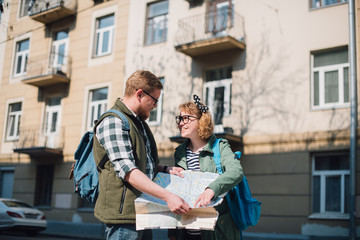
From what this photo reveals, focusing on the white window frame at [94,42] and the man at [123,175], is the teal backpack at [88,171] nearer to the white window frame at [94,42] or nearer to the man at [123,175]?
the man at [123,175]

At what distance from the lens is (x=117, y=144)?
113 inches

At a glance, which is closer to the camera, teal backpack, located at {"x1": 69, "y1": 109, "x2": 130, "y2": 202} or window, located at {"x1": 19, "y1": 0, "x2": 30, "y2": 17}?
teal backpack, located at {"x1": 69, "y1": 109, "x2": 130, "y2": 202}

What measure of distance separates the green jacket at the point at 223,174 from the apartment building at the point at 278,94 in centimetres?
881

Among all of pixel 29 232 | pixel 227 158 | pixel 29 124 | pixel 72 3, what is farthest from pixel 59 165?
pixel 227 158

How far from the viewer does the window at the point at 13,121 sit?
69.6ft

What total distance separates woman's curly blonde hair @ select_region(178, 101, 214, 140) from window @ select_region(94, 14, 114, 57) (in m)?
14.8

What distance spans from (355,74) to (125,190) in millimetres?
10166

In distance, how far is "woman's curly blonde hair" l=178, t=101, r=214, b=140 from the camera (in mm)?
3768

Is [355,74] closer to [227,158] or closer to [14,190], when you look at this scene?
[227,158]

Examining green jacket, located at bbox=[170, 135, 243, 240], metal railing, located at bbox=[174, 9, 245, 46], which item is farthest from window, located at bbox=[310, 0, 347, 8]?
green jacket, located at bbox=[170, 135, 243, 240]

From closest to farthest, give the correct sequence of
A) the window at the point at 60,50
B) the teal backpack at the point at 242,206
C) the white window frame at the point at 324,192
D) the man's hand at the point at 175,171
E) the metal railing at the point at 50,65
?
the man's hand at the point at 175,171 → the teal backpack at the point at 242,206 → the white window frame at the point at 324,192 → the metal railing at the point at 50,65 → the window at the point at 60,50

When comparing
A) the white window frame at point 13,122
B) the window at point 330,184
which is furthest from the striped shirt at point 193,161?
the white window frame at point 13,122

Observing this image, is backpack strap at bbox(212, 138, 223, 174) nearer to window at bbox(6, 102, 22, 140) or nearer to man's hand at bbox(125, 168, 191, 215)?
man's hand at bbox(125, 168, 191, 215)

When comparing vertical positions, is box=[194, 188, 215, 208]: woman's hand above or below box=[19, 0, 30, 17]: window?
below
